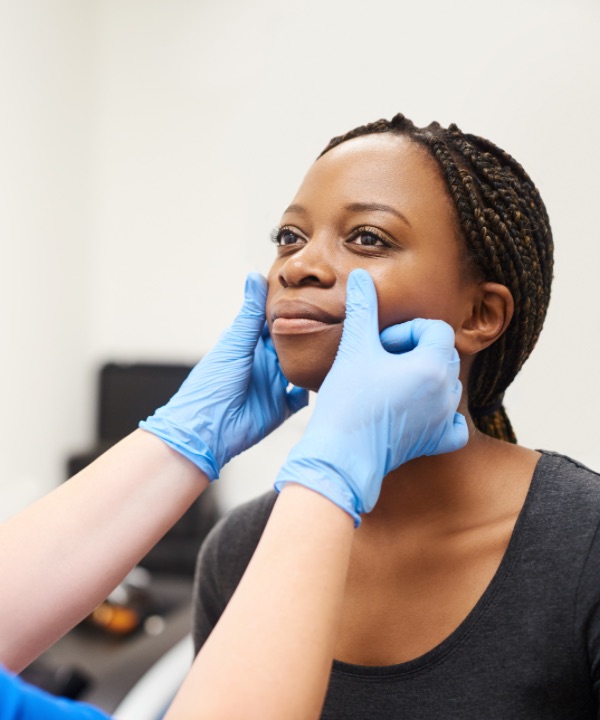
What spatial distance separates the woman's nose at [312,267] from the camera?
3.16 ft

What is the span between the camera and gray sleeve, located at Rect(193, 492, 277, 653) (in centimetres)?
118

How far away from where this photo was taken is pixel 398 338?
939 mm

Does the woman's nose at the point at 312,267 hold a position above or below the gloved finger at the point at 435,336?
above

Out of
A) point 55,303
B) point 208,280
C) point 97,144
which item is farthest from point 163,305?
point 97,144

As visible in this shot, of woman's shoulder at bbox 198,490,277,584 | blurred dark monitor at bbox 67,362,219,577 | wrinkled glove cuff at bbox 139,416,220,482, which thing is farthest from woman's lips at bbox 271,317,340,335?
blurred dark monitor at bbox 67,362,219,577

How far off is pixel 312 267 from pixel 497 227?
0.86 feet

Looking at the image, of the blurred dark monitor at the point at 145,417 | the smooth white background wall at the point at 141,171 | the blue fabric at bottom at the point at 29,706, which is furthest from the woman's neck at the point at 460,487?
the blurred dark monitor at the point at 145,417

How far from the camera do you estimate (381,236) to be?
95 centimetres

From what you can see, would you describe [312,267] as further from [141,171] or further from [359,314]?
[141,171]

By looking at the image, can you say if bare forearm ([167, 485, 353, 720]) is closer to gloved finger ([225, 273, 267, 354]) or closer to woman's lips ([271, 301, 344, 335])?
woman's lips ([271, 301, 344, 335])

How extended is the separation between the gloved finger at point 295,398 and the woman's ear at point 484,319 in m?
0.30

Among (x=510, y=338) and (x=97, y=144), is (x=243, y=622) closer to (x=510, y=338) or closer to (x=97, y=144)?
(x=510, y=338)

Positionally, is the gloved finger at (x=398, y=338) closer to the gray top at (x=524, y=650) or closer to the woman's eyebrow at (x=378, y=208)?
the woman's eyebrow at (x=378, y=208)

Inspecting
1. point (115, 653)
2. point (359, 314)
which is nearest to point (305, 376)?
point (359, 314)
